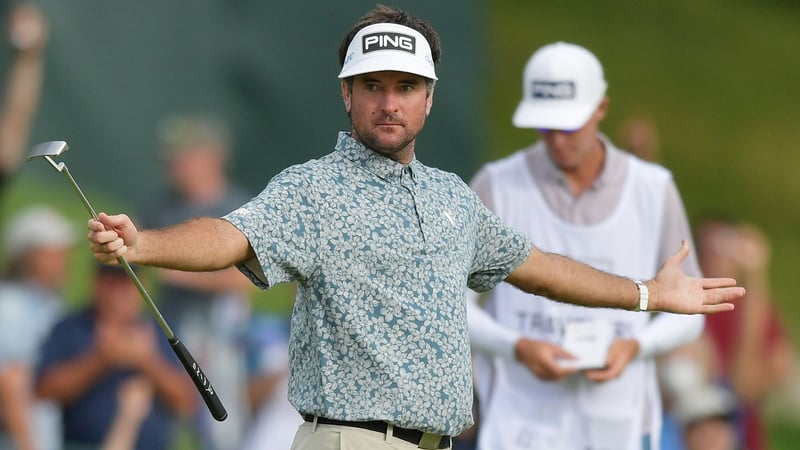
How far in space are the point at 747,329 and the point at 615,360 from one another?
4.27 m

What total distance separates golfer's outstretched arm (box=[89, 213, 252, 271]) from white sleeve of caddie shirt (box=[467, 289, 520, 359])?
2267 mm

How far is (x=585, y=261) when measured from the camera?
20.4 ft

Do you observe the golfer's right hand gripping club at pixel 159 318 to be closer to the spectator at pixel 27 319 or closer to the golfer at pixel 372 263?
the golfer at pixel 372 263

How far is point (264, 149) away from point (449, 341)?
4665 mm

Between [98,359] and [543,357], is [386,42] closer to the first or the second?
[543,357]

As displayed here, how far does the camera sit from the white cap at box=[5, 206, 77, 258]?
8219 mm

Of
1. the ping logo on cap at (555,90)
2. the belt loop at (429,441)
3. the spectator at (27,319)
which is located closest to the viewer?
the belt loop at (429,441)

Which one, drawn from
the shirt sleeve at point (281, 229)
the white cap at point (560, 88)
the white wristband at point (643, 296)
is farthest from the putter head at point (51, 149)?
the white cap at point (560, 88)

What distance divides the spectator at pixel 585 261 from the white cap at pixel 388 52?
1.77 meters

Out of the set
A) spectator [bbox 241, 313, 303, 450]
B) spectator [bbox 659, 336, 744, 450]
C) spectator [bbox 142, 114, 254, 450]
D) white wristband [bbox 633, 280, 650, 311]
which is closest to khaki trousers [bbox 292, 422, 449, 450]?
white wristband [bbox 633, 280, 650, 311]

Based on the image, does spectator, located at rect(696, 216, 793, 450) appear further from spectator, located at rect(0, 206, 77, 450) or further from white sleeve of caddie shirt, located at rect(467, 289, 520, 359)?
spectator, located at rect(0, 206, 77, 450)

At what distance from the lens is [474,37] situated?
9367 mm

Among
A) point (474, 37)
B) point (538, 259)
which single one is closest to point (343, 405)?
point (538, 259)

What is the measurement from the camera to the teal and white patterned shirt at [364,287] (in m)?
4.21
